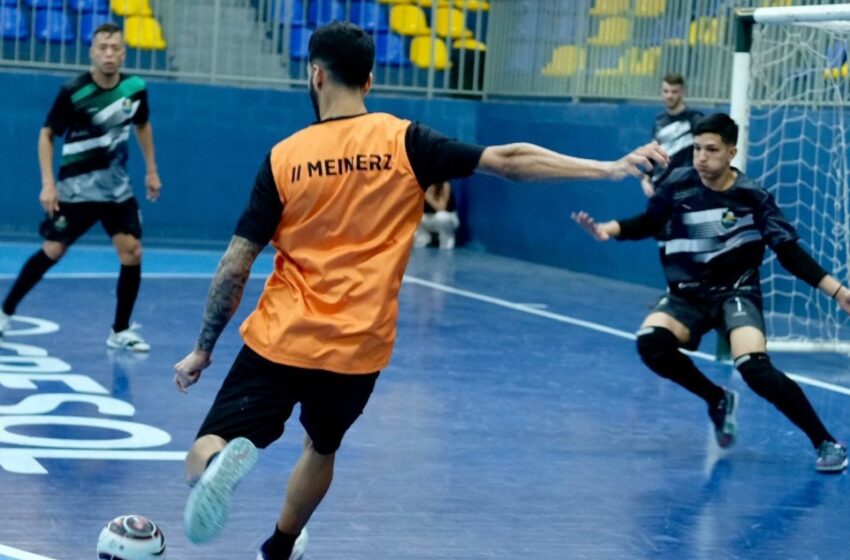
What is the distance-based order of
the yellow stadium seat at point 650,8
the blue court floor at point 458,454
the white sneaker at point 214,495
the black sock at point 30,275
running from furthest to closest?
the yellow stadium seat at point 650,8 < the black sock at point 30,275 < the blue court floor at point 458,454 < the white sneaker at point 214,495

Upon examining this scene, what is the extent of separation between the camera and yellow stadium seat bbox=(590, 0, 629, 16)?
17078 millimetres

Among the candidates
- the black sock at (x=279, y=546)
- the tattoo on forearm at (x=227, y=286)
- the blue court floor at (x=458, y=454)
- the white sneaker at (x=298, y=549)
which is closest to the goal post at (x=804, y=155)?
the blue court floor at (x=458, y=454)

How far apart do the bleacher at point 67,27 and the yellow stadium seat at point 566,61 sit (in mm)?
4580

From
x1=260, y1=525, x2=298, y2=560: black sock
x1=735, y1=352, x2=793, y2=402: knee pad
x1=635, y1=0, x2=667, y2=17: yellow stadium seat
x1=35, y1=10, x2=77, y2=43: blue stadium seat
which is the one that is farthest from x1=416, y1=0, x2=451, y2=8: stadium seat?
x1=260, y1=525, x2=298, y2=560: black sock

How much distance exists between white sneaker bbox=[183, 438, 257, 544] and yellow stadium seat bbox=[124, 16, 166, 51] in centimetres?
1434

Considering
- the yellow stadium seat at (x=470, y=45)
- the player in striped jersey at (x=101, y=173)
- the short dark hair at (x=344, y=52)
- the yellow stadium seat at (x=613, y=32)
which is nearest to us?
the short dark hair at (x=344, y=52)

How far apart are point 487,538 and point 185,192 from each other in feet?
42.1

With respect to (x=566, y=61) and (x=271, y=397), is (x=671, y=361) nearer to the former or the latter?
(x=271, y=397)

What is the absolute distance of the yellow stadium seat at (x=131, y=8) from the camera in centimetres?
1827

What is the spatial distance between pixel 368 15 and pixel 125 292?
9.81 metres

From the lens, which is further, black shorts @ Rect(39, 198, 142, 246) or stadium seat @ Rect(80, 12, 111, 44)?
stadium seat @ Rect(80, 12, 111, 44)

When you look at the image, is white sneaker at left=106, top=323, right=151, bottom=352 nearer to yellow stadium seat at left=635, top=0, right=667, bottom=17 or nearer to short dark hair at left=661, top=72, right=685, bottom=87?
short dark hair at left=661, top=72, right=685, bottom=87

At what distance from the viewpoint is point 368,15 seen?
770 inches

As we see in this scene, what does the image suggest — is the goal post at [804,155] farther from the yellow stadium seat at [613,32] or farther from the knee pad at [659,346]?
the knee pad at [659,346]
